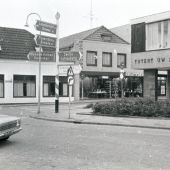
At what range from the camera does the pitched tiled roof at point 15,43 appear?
114 feet

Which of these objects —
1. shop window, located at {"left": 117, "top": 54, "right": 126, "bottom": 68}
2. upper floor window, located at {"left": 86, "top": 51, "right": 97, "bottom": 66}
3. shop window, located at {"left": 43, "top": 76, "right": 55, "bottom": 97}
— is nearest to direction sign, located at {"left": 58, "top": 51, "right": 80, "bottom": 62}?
shop window, located at {"left": 43, "top": 76, "right": 55, "bottom": 97}

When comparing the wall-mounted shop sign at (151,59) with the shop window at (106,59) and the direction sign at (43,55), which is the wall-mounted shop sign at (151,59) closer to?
the direction sign at (43,55)

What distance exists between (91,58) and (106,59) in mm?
2274

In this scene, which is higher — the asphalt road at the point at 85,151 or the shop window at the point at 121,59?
the shop window at the point at 121,59

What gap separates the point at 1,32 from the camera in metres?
35.6

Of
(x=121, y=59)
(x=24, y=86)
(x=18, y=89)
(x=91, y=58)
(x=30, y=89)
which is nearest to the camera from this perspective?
(x=18, y=89)

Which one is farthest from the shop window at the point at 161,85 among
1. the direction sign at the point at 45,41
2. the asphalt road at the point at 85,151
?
the asphalt road at the point at 85,151

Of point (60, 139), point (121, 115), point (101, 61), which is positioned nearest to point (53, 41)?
point (121, 115)

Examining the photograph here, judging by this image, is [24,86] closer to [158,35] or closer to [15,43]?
[15,43]

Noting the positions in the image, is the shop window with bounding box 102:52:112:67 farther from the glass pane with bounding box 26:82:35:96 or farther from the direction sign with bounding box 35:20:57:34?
the direction sign with bounding box 35:20:57:34

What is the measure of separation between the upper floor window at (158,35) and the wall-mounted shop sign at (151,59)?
0.40 meters

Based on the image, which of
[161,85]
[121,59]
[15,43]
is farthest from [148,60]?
[161,85]

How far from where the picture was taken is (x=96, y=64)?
138ft

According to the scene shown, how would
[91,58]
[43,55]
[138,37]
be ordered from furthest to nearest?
[91,58], [138,37], [43,55]
